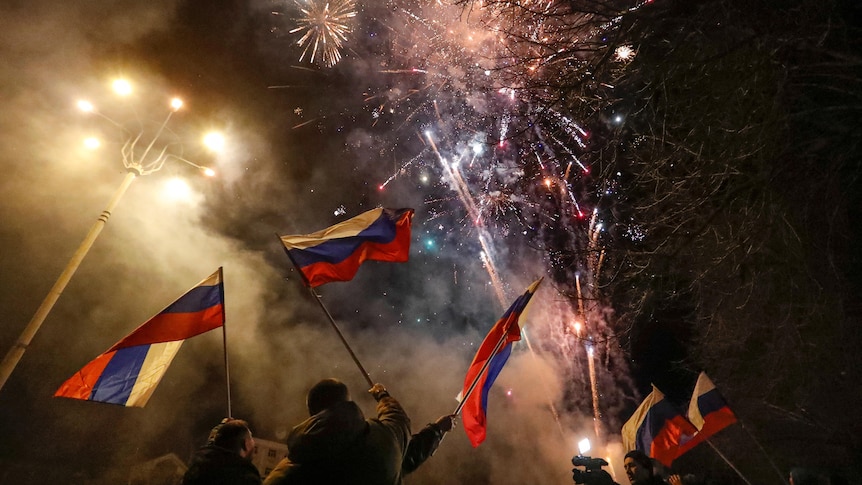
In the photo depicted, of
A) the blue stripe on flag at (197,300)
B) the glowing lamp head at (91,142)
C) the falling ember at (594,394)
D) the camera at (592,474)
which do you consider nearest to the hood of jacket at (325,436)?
the blue stripe on flag at (197,300)

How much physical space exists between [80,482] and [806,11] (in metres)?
18.6

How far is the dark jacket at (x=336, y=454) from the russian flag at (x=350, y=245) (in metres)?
2.32

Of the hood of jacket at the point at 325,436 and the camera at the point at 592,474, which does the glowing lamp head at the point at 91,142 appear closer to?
the hood of jacket at the point at 325,436

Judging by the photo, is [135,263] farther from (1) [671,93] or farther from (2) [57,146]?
(1) [671,93]

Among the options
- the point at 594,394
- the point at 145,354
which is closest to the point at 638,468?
the point at 145,354

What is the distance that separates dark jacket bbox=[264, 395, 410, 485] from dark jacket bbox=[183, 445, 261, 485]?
1.09 ft

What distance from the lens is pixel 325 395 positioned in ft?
6.88

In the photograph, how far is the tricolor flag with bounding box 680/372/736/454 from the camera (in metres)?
5.82

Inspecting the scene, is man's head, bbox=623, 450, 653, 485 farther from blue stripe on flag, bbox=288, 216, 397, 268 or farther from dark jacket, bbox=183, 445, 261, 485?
dark jacket, bbox=183, 445, 261, 485

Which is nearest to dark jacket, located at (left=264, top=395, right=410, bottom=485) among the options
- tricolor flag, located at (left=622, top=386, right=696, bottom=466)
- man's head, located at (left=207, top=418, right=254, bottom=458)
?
man's head, located at (left=207, top=418, right=254, bottom=458)

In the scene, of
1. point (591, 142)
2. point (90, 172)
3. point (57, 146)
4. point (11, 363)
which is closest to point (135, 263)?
point (90, 172)

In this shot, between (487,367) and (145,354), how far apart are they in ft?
11.1

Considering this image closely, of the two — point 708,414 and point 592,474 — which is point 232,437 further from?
point 708,414

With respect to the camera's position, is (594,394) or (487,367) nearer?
(487,367)
